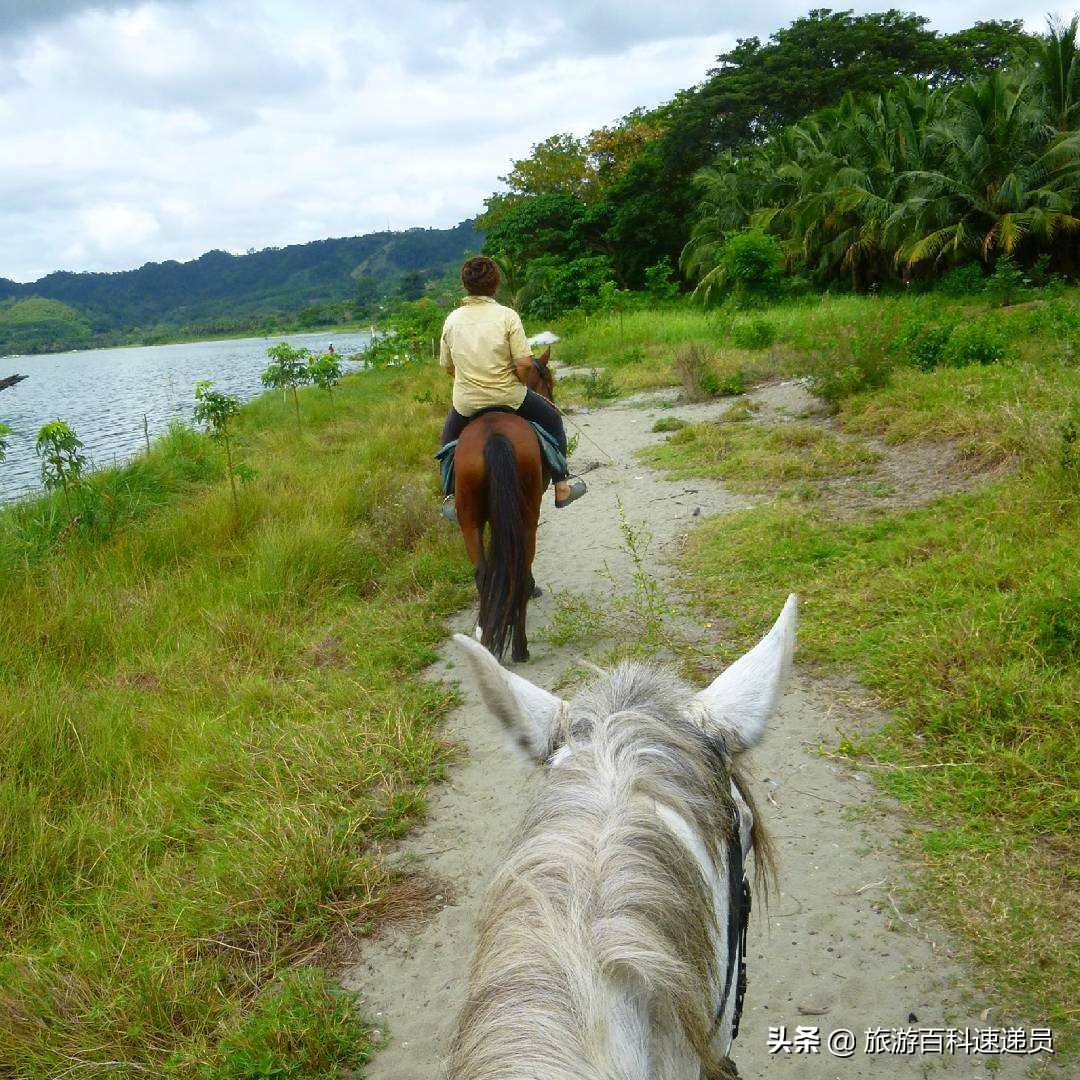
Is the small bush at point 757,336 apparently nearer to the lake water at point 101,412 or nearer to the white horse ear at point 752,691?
the lake water at point 101,412

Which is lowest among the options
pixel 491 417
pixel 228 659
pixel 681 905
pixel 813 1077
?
pixel 813 1077

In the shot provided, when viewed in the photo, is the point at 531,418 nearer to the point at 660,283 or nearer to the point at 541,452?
the point at 541,452

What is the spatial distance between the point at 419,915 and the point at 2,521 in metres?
5.62

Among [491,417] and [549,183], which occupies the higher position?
[549,183]

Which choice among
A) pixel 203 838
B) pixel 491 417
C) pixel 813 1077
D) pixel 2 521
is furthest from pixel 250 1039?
pixel 2 521

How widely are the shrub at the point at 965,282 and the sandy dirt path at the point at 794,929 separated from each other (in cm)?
1636

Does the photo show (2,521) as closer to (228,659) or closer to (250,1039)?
(228,659)

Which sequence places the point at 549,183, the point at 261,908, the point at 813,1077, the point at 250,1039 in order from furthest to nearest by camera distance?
1. the point at 549,183
2. the point at 261,908
3. the point at 250,1039
4. the point at 813,1077

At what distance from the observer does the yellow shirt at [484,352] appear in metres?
4.39

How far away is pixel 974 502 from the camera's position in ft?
16.3

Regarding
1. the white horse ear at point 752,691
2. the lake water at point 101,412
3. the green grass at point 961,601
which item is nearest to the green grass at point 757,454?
the green grass at point 961,601

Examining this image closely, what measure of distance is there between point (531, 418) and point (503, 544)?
37.6 inches

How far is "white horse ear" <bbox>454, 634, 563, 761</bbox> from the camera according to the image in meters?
1.37

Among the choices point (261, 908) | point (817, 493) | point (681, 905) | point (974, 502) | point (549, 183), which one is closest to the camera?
point (681, 905)
